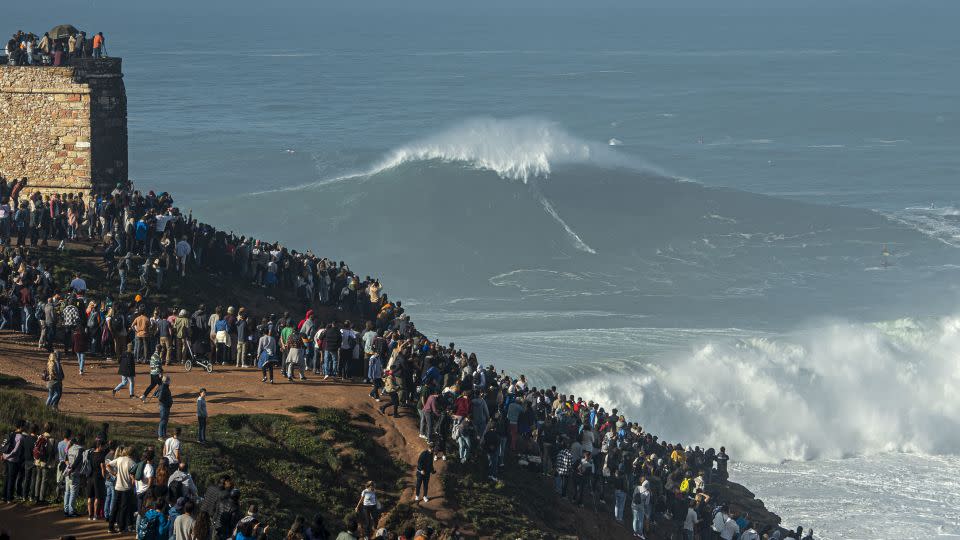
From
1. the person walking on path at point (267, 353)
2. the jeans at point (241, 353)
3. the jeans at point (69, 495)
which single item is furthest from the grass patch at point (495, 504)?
the jeans at point (69, 495)

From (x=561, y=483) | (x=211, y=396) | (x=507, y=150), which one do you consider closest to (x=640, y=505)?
(x=561, y=483)

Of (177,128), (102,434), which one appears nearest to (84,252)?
(102,434)

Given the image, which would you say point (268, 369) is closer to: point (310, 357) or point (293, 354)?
point (293, 354)

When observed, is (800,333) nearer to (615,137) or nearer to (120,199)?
(120,199)

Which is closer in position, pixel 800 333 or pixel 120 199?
pixel 120 199

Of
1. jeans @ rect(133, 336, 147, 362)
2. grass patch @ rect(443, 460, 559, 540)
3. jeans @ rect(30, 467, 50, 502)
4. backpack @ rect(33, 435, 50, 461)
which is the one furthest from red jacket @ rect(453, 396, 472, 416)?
backpack @ rect(33, 435, 50, 461)

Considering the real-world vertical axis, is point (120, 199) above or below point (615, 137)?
below

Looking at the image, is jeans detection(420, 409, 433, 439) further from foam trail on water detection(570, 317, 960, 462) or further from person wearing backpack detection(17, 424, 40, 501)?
foam trail on water detection(570, 317, 960, 462)
